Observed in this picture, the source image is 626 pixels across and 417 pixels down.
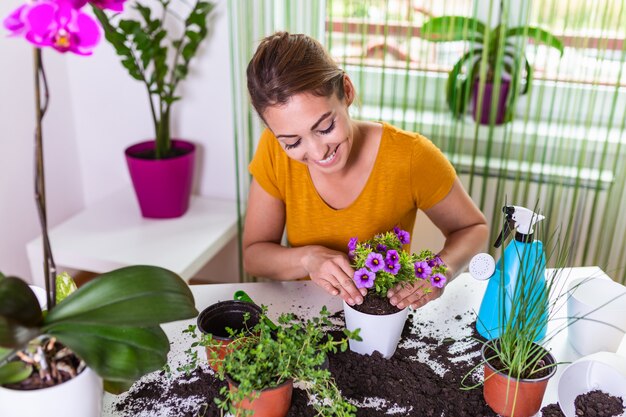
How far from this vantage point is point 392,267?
1.18 metres

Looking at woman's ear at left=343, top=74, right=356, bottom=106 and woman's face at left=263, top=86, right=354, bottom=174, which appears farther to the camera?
woman's ear at left=343, top=74, right=356, bottom=106

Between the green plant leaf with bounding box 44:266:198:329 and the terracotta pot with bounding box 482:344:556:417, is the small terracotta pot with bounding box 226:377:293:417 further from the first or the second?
the terracotta pot with bounding box 482:344:556:417

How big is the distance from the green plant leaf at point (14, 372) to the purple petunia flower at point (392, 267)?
62 centimetres

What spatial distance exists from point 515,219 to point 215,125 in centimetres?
174

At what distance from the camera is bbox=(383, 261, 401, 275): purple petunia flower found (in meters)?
1.18

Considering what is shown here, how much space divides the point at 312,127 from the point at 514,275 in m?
0.53

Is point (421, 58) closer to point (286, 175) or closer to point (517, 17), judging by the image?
point (517, 17)

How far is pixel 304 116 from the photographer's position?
1397 millimetres

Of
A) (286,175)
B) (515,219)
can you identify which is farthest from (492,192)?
(515,219)

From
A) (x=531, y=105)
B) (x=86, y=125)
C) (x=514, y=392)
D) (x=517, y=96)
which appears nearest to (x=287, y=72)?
(x=514, y=392)

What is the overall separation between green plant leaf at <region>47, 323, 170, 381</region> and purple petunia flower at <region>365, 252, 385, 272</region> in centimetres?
40

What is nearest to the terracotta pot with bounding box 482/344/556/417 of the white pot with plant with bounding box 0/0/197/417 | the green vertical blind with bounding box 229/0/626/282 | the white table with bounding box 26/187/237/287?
the white pot with plant with bounding box 0/0/197/417

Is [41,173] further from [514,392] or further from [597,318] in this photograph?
[597,318]

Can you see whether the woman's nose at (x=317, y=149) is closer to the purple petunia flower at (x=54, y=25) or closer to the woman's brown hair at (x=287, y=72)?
the woman's brown hair at (x=287, y=72)
